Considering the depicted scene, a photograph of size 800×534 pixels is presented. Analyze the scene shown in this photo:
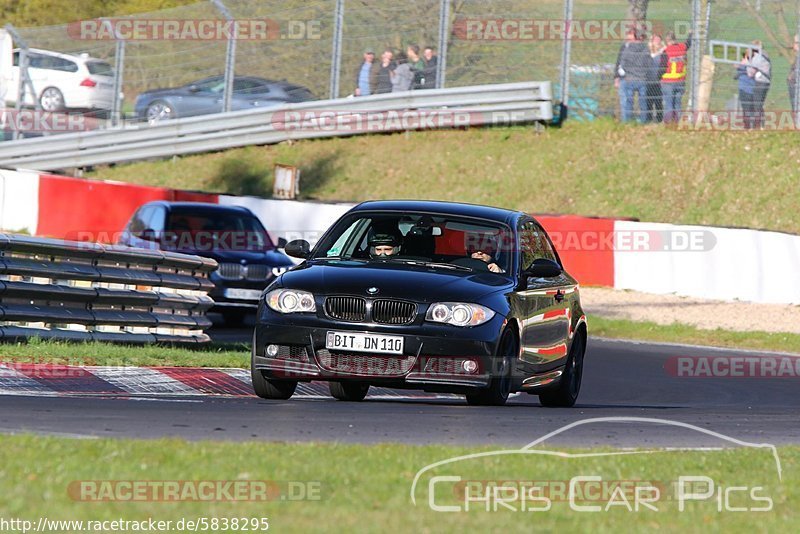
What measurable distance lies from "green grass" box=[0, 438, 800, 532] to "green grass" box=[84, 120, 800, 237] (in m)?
19.1

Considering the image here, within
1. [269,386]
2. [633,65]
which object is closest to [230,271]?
[269,386]

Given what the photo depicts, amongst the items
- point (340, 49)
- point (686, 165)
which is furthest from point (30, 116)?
point (686, 165)

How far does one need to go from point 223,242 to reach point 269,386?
10.2 metres

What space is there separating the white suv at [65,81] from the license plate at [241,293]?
13878mm

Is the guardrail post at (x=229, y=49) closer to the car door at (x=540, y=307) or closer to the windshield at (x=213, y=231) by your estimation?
the windshield at (x=213, y=231)

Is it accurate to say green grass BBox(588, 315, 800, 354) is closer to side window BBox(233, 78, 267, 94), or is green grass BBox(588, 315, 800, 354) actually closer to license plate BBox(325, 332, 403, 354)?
license plate BBox(325, 332, 403, 354)

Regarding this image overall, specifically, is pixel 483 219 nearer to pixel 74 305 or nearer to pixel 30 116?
pixel 74 305

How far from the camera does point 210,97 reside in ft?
109

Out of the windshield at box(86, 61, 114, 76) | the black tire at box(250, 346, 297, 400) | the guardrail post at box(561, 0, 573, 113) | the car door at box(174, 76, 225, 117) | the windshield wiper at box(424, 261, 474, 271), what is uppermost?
the guardrail post at box(561, 0, 573, 113)

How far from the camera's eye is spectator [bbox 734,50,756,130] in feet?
87.8

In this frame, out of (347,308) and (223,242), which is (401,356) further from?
(223,242)

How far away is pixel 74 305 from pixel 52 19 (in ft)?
132

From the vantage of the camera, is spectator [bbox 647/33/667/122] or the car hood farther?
spectator [bbox 647/33/667/122]

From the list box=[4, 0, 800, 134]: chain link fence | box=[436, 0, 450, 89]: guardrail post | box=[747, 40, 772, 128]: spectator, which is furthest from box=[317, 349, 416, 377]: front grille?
box=[436, 0, 450, 89]: guardrail post
